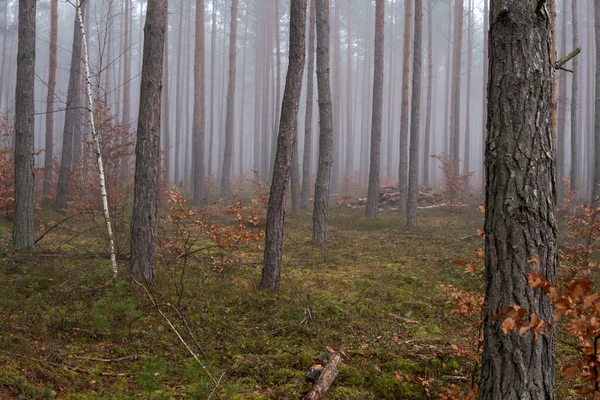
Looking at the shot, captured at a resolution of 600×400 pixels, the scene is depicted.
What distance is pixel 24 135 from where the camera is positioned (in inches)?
355

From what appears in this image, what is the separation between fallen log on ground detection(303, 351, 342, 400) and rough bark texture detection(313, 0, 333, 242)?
23.0ft

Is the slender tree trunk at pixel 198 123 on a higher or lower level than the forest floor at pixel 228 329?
higher

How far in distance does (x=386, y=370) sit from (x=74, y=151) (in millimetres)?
17021

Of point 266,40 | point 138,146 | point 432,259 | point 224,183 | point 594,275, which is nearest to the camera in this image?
point 138,146

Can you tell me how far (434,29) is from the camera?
141ft

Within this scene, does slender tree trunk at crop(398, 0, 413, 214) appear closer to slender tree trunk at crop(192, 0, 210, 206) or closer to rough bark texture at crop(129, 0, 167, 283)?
slender tree trunk at crop(192, 0, 210, 206)

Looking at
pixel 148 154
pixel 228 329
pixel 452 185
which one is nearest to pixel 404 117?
pixel 452 185

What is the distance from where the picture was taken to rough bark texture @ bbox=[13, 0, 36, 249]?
888 centimetres

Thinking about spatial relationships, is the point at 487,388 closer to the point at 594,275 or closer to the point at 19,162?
the point at 594,275

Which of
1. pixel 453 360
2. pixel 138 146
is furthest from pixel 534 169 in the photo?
pixel 138 146

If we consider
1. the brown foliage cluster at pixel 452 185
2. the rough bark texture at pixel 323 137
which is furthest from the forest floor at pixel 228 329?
the brown foliage cluster at pixel 452 185

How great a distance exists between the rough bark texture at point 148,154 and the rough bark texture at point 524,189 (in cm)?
521

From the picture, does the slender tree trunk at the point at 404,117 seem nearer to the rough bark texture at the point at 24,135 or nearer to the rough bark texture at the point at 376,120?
the rough bark texture at the point at 376,120

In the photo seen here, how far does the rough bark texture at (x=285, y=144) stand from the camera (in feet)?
23.0
